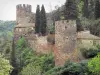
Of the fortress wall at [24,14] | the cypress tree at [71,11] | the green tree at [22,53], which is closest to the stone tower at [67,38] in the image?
the cypress tree at [71,11]

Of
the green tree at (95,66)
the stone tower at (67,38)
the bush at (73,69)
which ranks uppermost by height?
the stone tower at (67,38)

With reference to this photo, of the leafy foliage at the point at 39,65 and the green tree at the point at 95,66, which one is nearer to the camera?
the green tree at the point at 95,66

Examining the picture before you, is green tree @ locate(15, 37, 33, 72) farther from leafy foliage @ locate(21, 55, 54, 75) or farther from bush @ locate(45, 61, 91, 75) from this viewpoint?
bush @ locate(45, 61, 91, 75)

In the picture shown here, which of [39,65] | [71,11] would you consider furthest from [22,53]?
[71,11]

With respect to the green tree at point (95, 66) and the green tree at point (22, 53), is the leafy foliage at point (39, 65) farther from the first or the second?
the green tree at point (95, 66)

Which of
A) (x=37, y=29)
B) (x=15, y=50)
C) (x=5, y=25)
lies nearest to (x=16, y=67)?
(x=15, y=50)

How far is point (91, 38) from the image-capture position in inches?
1849

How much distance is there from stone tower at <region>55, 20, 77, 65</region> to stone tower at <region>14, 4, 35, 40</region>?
17778 mm

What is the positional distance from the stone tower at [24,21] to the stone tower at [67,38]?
17.8 metres

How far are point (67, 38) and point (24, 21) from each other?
2630 centimetres

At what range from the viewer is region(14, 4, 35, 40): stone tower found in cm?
6017

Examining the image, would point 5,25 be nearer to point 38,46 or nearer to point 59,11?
point 59,11

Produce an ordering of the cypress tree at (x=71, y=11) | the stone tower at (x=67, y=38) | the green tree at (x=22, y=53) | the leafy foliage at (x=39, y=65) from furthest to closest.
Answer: the green tree at (x=22, y=53) < the cypress tree at (x=71, y=11) < the leafy foliage at (x=39, y=65) < the stone tower at (x=67, y=38)

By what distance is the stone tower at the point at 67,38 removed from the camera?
4069cm
